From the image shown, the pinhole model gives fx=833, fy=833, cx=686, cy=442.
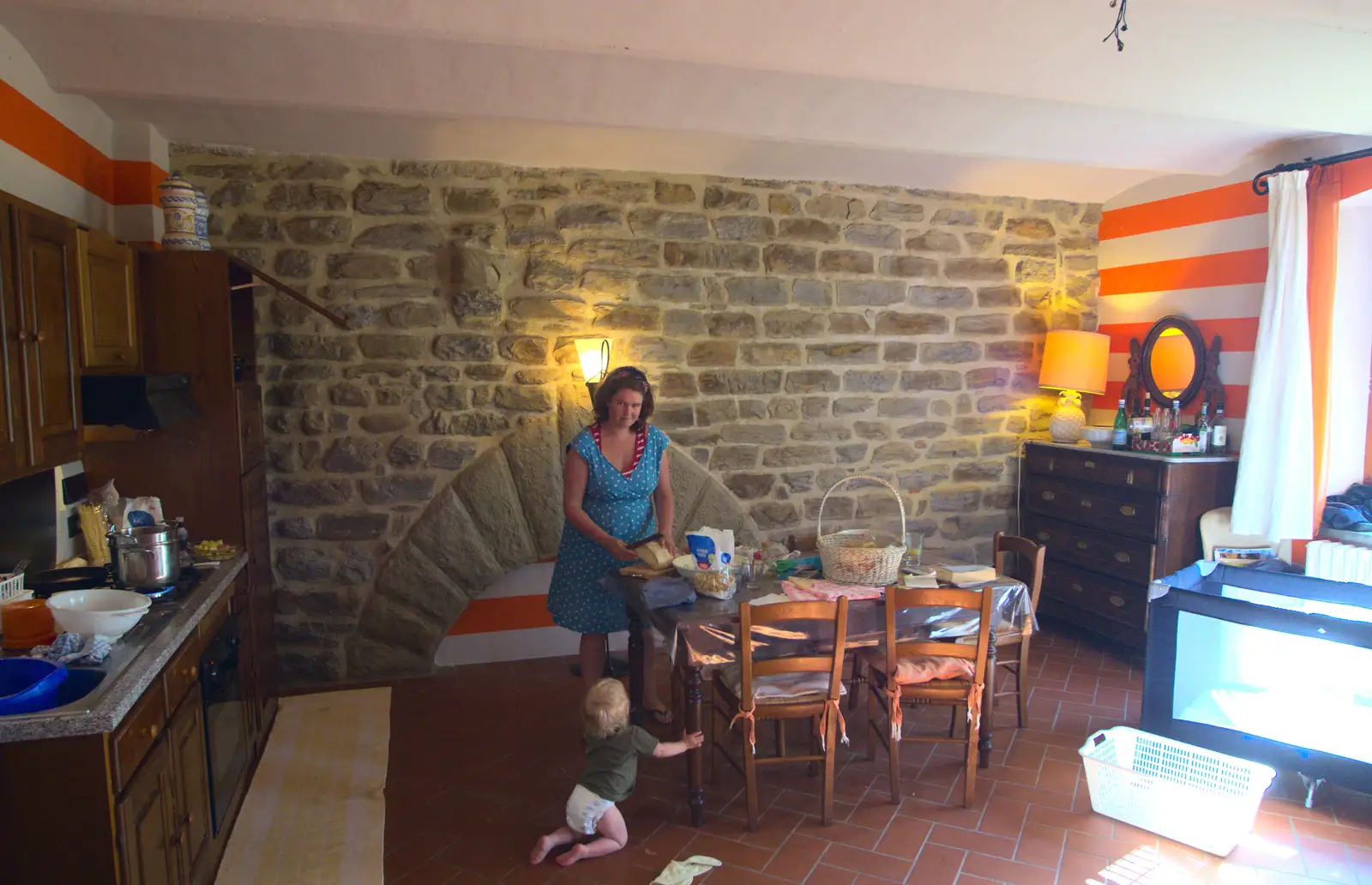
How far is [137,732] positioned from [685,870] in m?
1.68

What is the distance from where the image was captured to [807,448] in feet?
16.7

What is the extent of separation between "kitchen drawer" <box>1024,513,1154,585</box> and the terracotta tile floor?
0.97 metres

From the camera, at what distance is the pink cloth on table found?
3.14 m

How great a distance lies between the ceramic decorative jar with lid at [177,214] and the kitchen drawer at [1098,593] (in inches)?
194

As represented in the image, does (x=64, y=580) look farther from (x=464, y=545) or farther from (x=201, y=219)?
(x=464, y=545)

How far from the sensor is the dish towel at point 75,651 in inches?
83.7

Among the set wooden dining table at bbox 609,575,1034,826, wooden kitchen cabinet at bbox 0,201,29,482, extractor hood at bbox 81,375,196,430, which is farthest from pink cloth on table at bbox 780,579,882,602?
wooden kitchen cabinet at bbox 0,201,29,482

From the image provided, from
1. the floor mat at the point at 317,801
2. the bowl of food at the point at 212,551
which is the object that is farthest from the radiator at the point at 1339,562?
the bowl of food at the point at 212,551

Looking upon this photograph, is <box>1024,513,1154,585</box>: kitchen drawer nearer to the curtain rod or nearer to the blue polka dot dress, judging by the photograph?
the curtain rod

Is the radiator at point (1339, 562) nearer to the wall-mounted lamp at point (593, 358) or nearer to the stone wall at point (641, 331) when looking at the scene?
the stone wall at point (641, 331)

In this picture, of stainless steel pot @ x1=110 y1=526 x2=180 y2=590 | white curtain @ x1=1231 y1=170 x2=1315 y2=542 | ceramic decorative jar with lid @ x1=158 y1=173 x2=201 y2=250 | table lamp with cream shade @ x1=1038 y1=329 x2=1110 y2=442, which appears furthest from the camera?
table lamp with cream shade @ x1=1038 y1=329 x2=1110 y2=442

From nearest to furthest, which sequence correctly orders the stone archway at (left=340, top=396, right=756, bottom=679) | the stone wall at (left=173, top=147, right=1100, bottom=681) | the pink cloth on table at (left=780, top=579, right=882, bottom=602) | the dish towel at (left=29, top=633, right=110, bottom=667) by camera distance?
1. the dish towel at (left=29, top=633, right=110, bottom=667)
2. the pink cloth on table at (left=780, top=579, right=882, bottom=602)
3. the stone wall at (left=173, top=147, right=1100, bottom=681)
4. the stone archway at (left=340, top=396, right=756, bottom=679)

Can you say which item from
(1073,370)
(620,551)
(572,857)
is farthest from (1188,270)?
(572,857)

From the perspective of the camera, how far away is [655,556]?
10.8 feet
